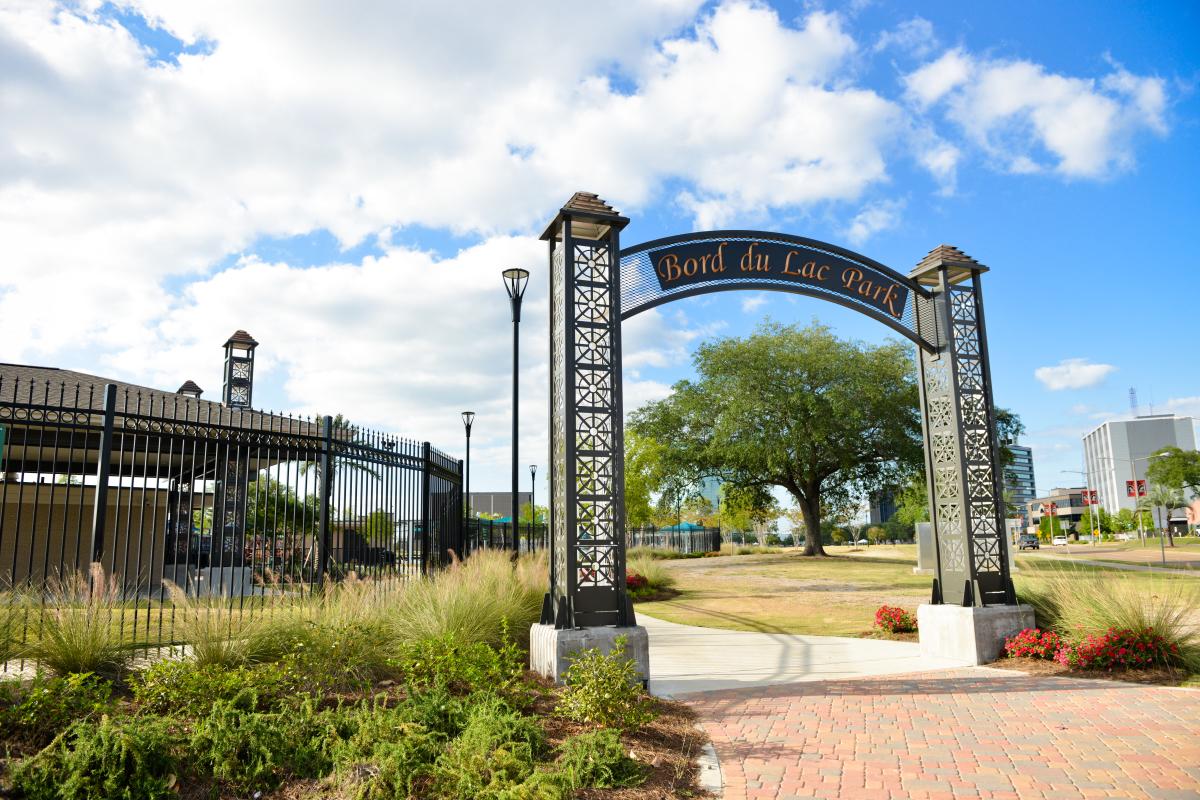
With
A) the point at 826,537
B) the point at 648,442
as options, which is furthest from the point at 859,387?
the point at 826,537

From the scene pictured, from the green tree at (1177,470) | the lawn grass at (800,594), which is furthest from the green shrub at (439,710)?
the green tree at (1177,470)

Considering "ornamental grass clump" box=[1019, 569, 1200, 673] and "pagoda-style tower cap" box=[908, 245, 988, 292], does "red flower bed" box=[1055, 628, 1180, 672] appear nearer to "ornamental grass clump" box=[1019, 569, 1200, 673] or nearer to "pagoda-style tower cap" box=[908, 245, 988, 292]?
"ornamental grass clump" box=[1019, 569, 1200, 673]

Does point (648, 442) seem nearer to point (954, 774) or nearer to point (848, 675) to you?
point (848, 675)

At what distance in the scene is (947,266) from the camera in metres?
11.0

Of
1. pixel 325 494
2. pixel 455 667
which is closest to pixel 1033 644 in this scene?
pixel 455 667

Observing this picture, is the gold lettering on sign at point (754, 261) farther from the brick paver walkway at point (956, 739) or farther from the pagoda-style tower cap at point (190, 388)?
the pagoda-style tower cap at point (190, 388)

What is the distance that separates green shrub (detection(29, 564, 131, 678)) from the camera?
5.87 meters

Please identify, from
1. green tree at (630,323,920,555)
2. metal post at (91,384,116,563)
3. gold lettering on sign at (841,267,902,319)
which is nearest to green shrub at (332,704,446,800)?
metal post at (91,384,116,563)

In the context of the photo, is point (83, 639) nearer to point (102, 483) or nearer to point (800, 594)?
point (102, 483)

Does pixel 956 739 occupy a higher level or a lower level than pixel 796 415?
lower

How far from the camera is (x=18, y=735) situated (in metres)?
4.89

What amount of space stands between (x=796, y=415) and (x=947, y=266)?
21.4 metres

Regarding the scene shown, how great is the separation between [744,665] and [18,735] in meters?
7.50

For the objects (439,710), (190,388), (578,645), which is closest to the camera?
(439,710)
